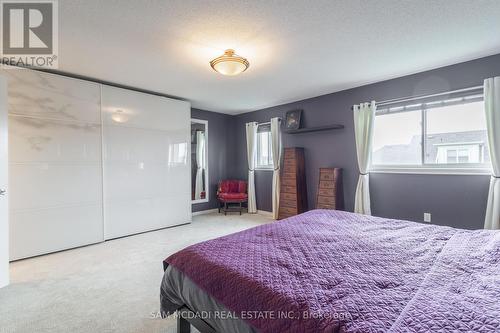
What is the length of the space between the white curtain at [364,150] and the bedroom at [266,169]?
0.05m

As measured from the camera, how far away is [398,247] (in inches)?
66.3

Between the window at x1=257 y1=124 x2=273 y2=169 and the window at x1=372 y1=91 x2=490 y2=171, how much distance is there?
237 cm

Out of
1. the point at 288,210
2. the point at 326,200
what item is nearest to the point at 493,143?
the point at 326,200

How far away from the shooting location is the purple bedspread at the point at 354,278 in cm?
94

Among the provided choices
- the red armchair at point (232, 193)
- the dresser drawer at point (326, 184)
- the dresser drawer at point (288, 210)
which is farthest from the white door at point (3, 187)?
the dresser drawer at point (326, 184)

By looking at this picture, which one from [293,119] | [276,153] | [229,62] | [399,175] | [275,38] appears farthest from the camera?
[276,153]

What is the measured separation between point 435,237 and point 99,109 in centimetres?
448

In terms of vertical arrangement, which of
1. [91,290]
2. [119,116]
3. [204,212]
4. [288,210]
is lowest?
[91,290]

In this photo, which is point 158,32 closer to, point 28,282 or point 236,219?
point 28,282

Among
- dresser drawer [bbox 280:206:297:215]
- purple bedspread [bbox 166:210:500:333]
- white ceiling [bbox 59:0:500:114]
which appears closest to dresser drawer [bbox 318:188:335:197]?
dresser drawer [bbox 280:206:297:215]

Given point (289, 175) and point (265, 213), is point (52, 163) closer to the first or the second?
point (289, 175)

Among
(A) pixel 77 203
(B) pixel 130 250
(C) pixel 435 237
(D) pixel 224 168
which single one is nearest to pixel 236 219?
(D) pixel 224 168

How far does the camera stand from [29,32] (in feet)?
7.59

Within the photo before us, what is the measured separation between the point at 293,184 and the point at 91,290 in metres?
3.46
